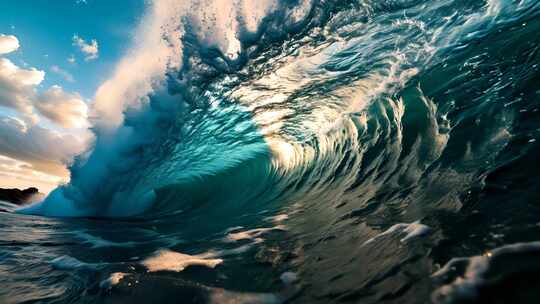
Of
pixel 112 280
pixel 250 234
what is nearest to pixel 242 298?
pixel 112 280

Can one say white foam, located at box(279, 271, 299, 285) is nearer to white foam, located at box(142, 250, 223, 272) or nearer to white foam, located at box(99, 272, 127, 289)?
white foam, located at box(142, 250, 223, 272)

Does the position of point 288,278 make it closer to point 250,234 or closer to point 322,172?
point 250,234

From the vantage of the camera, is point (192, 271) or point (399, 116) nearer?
point (192, 271)

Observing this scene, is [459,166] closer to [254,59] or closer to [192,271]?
[192,271]

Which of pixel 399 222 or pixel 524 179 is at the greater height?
pixel 524 179

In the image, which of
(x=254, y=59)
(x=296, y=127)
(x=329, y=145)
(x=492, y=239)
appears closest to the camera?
(x=492, y=239)

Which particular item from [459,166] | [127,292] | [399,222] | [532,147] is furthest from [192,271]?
[532,147]

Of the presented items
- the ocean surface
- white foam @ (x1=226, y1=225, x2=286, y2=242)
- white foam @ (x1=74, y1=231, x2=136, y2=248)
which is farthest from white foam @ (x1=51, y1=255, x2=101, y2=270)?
white foam @ (x1=226, y1=225, x2=286, y2=242)

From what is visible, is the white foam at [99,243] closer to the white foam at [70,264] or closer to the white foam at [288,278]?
the white foam at [70,264]

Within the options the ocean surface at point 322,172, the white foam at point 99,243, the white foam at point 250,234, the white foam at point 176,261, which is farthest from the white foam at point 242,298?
the white foam at point 99,243
